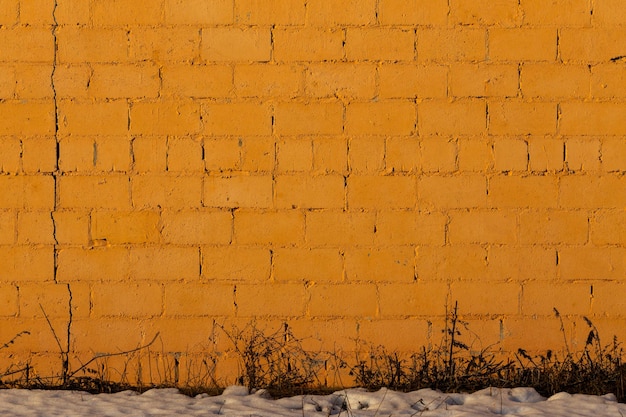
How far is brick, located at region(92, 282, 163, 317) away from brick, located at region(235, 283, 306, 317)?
491 mm

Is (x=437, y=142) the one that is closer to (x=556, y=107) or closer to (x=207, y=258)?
(x=556, y=107)

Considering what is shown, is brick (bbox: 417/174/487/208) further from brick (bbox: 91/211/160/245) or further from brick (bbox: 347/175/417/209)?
brick (bbox: 91/211/160/245)

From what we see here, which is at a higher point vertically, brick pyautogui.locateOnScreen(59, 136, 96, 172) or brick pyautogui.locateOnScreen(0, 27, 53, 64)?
brick pyautogui.locateOnScreen(0, 27, 53, 64)

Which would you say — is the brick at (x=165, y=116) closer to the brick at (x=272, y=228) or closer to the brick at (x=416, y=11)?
the brick at (x=272, y=228)

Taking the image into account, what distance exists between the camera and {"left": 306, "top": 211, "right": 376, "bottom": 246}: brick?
6379 millimetres

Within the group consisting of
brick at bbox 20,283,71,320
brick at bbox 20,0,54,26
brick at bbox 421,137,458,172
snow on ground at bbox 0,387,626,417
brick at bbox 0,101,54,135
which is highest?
brick at bbox 20,0,54,26

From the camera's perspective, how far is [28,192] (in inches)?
251

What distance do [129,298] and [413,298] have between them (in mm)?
1703

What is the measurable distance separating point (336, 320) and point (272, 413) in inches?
38.5

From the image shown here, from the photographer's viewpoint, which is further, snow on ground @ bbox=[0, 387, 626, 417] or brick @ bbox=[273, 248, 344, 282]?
brick @ bbox=[273, 248, 344, 282]

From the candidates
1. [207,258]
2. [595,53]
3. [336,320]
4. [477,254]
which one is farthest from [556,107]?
[207,258]

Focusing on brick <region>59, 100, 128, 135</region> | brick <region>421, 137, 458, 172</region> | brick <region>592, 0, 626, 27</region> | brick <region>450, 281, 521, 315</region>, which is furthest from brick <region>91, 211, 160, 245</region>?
brick <region>592, 0, 626, 27</region>

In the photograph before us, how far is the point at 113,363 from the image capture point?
254 inches

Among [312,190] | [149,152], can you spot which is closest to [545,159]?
[312,190]
